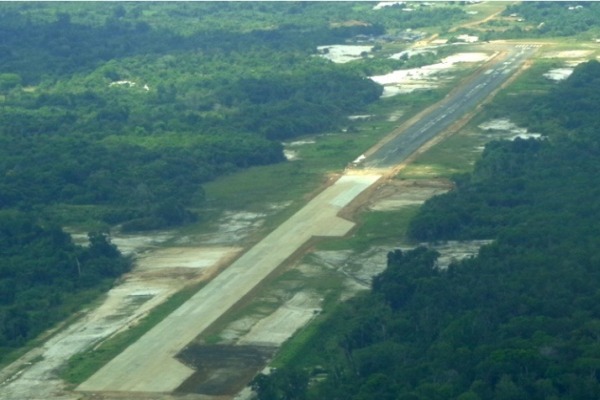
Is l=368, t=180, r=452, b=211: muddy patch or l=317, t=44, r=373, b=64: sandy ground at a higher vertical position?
l=368, t=180, r=452, b=211: muddy patch

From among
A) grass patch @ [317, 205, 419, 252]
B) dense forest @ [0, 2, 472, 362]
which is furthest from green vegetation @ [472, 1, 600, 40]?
grass patch @ [317, 205, 419, 252]

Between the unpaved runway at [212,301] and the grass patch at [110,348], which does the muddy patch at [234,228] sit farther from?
the grass patch at [110,348]

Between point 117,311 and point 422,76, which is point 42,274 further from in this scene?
point 422,76

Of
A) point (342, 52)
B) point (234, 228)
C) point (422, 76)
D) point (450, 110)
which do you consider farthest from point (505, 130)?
point (342, 52)

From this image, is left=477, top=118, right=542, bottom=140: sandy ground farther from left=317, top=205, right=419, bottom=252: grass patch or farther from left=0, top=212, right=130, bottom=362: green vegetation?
left=0, top=212, right=130, bottom=362: green vegetation

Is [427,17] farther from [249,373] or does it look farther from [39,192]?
[249,373]

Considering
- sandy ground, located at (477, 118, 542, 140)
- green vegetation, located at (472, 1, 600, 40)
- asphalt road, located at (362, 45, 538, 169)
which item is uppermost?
asphalt road, located at (362, 45, 538, 169)

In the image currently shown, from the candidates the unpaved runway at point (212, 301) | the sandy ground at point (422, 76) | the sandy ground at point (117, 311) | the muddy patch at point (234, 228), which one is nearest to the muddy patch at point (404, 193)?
the unpaved runway at point (212, 301)

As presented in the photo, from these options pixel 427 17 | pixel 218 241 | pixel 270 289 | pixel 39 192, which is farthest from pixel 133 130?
pixel 427 17
